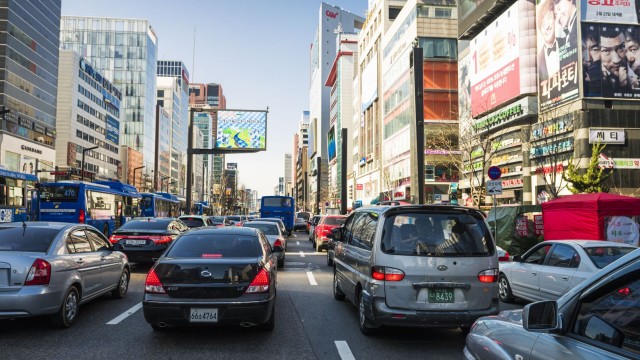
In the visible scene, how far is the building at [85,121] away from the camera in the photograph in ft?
295

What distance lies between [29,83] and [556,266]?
77935mm

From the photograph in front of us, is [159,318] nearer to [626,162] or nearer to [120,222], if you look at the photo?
[120,222]

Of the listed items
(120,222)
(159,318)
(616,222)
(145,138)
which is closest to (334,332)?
(159,318)

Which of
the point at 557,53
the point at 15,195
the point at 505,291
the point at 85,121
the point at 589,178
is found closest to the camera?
the point at 505,291

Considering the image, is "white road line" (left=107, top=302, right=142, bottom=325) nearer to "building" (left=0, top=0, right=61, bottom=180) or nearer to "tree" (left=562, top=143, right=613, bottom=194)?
"tree" (left=562, top=143, right=613, bottom=194)

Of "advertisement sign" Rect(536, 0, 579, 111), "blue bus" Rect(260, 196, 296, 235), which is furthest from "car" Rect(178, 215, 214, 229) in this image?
"advertisement sign" Rect(536, 0, 579, 111)

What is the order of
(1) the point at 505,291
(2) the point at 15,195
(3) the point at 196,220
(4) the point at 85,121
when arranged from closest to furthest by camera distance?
(1) the point at 505,291 < (2) the point at 15,195 < (3) the point at 196,220 < (4) the point at 85,121

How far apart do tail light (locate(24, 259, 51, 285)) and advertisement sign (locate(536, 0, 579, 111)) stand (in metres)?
37.2

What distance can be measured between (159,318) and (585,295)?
4.92 meters

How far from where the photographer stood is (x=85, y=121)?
96.8 meters

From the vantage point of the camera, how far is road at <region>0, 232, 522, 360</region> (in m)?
5.57

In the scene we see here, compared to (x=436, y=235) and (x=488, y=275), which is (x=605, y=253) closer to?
(x=488, y=275)

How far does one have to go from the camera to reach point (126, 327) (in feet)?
22.4

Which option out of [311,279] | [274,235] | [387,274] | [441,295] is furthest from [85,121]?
[441,295]
